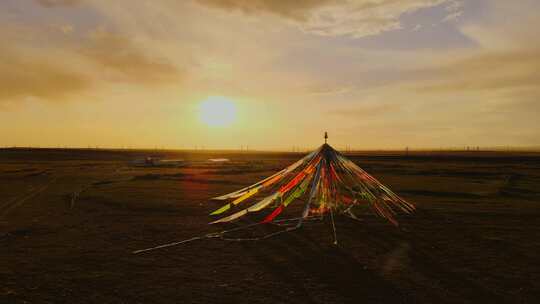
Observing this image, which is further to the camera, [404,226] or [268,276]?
[404,226]

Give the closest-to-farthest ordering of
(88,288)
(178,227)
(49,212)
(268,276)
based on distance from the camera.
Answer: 1. (88,288)
2. (268,276)
3. (178,227)
4. (49,212)

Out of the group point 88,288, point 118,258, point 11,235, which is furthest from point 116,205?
point 88,288

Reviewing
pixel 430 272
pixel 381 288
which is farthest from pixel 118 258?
pixel 430 272

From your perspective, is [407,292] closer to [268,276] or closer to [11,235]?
[268,276]

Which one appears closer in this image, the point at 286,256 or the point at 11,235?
the point at 286,256

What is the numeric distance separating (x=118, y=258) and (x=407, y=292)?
6.81m

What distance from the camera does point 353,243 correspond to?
10.1m

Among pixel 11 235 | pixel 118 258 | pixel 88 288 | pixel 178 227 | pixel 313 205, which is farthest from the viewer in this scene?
pixel 313 205

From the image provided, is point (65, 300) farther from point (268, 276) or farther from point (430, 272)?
point (430, 272)

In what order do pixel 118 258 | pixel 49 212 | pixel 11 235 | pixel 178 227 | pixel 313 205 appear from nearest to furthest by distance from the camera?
pixel 118 258
pixel 11 235
pixel 178 227
pixel 49 212
pixel 313 205

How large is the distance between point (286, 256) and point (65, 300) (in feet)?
16.1

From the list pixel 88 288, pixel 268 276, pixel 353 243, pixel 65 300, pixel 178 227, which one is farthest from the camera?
pixel 178 227

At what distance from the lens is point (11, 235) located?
10.9 m

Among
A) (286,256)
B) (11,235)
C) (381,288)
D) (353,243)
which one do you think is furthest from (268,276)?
(11,235)
